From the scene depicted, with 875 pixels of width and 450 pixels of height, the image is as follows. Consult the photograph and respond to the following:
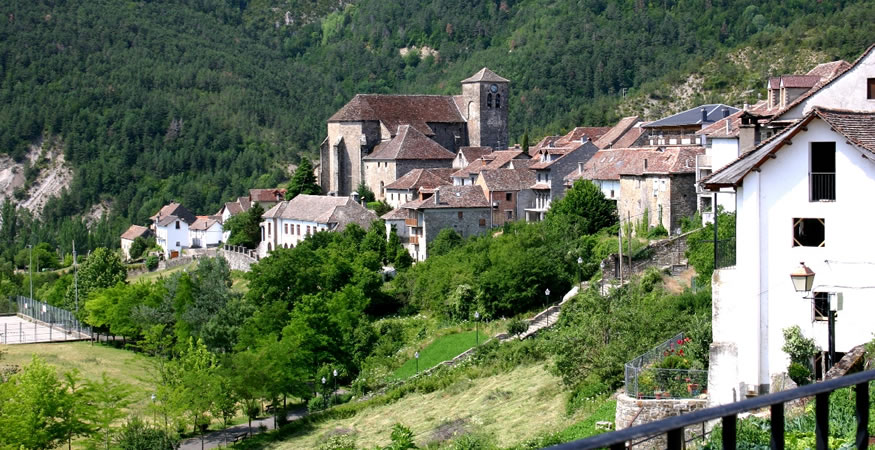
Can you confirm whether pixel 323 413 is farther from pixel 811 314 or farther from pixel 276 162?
pixel 276 162

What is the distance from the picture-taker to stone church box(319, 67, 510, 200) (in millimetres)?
81062

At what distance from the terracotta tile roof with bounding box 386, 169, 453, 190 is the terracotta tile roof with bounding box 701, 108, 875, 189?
53.4 meters

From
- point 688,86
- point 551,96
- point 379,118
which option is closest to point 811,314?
point 379,118

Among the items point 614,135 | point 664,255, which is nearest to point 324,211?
point 614,135

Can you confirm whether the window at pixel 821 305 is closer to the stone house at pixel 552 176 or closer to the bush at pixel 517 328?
the bush at pixel 517 328

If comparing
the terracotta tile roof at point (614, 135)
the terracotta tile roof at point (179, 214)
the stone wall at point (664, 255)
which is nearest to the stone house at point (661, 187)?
the stone wall at point (664, 255)

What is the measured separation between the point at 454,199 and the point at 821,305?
47.6m

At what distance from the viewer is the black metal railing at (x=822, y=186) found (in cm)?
1766

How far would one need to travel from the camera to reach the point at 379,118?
3386 inches

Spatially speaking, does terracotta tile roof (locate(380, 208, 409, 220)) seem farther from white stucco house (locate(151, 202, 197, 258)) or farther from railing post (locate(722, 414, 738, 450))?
Answer: railing post (locate(722, 414, 738, 450))

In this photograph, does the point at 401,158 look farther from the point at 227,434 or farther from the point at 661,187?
the point at 227,434

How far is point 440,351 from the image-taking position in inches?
1815

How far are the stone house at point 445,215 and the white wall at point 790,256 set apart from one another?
45.7 m

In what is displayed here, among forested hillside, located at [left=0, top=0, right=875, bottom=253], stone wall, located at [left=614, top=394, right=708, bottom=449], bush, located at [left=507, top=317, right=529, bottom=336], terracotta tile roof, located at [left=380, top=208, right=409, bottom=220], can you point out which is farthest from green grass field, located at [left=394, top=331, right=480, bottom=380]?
forested hillside, located at [left=0, top=0, right=875, bottom=253]
